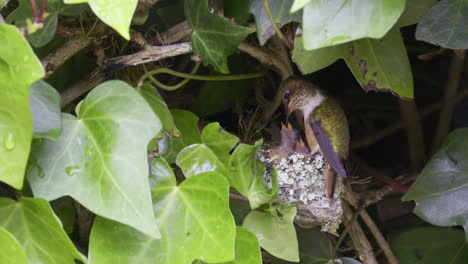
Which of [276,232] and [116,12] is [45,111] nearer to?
[116,12]

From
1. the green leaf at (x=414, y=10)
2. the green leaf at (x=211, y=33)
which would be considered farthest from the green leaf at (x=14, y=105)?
the green leaf at (x=414, y=10)

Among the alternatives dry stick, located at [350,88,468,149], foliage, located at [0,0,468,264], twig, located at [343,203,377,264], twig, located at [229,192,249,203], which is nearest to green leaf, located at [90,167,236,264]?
foliage, located at [0,0,468,264]

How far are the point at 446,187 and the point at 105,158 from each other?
438mm

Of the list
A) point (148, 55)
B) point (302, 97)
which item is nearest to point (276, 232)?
point (302, 97)

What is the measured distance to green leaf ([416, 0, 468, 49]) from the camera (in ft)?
1.90

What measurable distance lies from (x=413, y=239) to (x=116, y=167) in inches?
21.4

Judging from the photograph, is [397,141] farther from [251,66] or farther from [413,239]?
[251,66]

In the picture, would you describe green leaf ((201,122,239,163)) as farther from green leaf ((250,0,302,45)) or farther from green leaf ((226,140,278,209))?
green leaf ((250,0,302,45))

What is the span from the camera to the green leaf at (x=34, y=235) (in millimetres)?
555

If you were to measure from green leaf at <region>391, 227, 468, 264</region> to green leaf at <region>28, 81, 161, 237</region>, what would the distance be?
1.70 ft

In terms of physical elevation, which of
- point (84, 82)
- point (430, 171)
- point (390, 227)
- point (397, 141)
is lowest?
point (390, 227)

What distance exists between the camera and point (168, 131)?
68cm

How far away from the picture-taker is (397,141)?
1.07 m

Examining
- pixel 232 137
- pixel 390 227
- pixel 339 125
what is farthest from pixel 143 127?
pixel 390 227
